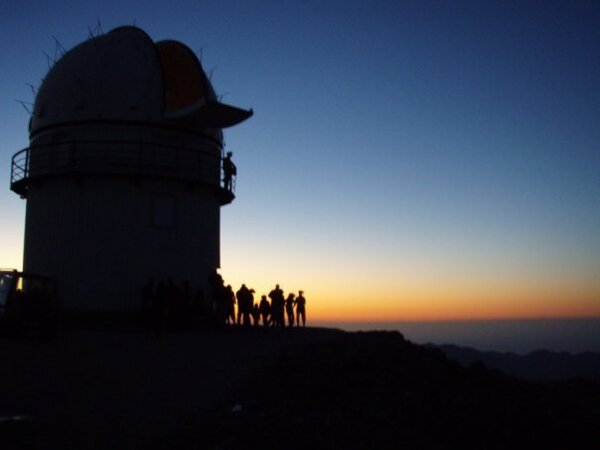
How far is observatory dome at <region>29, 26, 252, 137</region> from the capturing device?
77.6 feet

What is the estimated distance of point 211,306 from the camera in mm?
24906

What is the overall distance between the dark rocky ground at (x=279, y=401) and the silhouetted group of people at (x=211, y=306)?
14.2 feet

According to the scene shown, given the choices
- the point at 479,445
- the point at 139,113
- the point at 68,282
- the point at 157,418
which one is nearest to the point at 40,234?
the point at 68,282

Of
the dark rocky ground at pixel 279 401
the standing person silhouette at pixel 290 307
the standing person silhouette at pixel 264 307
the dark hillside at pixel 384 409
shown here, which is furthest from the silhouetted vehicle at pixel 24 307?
the standing person silhouette at pixel 290 307

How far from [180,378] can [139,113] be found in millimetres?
13019

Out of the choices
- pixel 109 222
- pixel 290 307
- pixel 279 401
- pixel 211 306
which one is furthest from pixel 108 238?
pixel 279 401

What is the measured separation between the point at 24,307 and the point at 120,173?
7.16 m

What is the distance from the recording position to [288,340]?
782 inches

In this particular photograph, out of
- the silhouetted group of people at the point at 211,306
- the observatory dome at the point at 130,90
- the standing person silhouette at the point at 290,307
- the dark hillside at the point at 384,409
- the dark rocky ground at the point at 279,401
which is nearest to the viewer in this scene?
the dark rocky ground at the point at 279,401

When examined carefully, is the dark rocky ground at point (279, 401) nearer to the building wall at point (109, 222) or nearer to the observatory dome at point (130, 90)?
the building wall at point (109, 222)

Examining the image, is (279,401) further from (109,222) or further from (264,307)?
(109,222)

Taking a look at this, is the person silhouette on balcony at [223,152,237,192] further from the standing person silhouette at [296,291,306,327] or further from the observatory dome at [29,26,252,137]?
the standing person silhouette at [296,291,306,327]

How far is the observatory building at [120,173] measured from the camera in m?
22.8

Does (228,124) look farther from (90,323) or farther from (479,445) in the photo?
(479,445)
